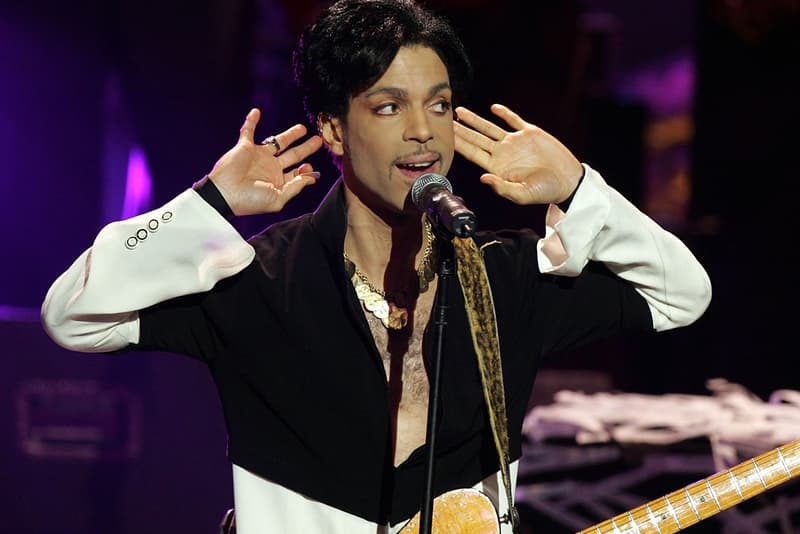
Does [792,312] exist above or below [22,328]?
below

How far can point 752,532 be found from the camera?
328cm

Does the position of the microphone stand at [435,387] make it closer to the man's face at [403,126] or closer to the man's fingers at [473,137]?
the man's face at [403,126]

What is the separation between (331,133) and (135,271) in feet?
2.42

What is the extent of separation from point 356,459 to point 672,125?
6.14m

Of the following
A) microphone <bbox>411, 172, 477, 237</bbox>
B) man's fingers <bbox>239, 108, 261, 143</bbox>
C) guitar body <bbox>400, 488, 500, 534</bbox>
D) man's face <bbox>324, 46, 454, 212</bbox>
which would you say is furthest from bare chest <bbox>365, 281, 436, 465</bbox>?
microphone <bbox>411, 172, 477, 237</bbox>

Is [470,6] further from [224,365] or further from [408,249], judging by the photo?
[224,365]

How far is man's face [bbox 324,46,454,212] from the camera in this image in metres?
2.44

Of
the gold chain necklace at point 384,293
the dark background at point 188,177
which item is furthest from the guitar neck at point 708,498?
the dark background at point 188,177

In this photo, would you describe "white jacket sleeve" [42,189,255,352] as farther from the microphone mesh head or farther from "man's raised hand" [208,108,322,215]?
the microphone mesh head

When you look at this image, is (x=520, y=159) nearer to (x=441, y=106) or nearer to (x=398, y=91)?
(x=441, y=106)

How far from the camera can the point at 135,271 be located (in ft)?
7.55

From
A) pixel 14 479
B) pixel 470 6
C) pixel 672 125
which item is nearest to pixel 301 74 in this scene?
pixel 14 479

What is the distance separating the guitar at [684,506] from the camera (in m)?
2.38

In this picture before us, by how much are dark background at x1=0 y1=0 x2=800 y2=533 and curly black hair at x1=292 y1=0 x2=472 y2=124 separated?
5.07ft
